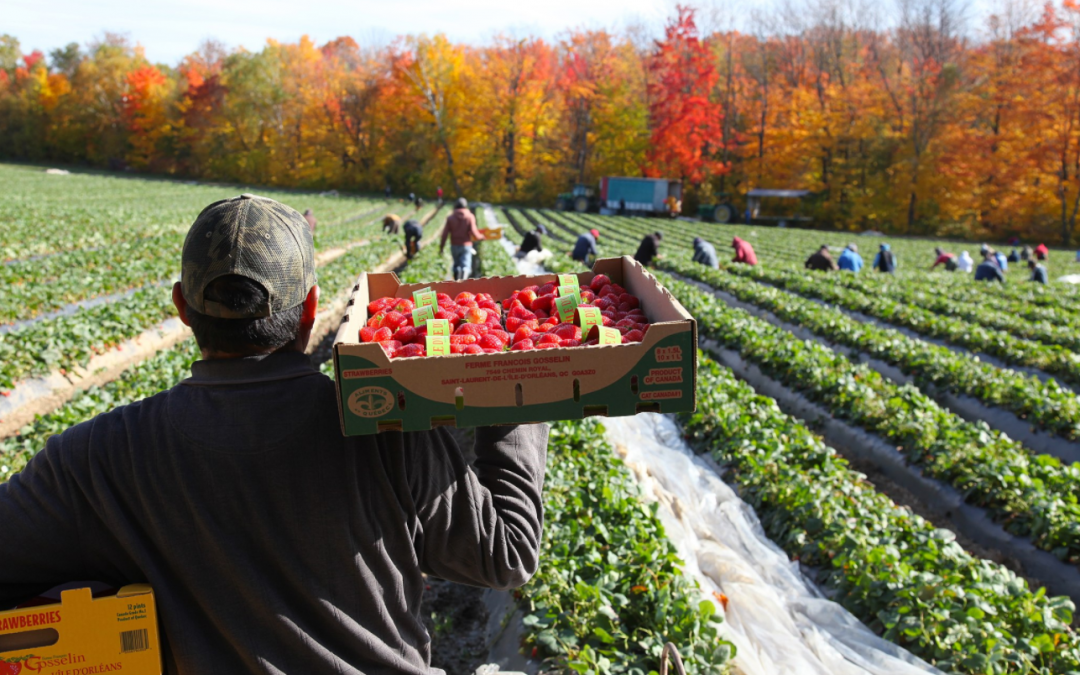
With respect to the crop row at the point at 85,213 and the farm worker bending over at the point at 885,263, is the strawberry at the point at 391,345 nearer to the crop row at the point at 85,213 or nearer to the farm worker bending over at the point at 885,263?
the crop row at the point at 85,213

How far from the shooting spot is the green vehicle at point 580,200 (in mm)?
49188

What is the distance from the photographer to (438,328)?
7.59 ft

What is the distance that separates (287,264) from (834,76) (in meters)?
62.1

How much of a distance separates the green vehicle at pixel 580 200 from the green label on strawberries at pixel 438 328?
47.7 m

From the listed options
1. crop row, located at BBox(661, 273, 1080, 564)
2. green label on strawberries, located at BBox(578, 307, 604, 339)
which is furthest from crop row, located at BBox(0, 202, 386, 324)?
crop row, located at BBox(661, 273, 1080, 564)

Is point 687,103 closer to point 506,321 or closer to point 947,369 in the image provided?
point 947,369

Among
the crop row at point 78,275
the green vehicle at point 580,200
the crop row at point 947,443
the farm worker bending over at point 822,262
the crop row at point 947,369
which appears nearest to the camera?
the crop row at point 947,443

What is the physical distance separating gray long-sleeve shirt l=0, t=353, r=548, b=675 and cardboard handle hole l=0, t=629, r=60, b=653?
10cm

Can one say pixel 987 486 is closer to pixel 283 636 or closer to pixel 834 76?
pixel 283 636

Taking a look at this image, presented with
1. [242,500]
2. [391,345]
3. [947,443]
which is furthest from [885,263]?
[242,500]

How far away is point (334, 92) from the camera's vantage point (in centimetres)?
6594

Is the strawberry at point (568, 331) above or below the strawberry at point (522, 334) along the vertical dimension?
above

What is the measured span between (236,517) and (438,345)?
775mm

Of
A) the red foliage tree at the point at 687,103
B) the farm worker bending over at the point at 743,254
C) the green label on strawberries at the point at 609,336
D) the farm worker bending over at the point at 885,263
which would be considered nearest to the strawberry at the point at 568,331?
the green label on strawberries at the point at 609,336
